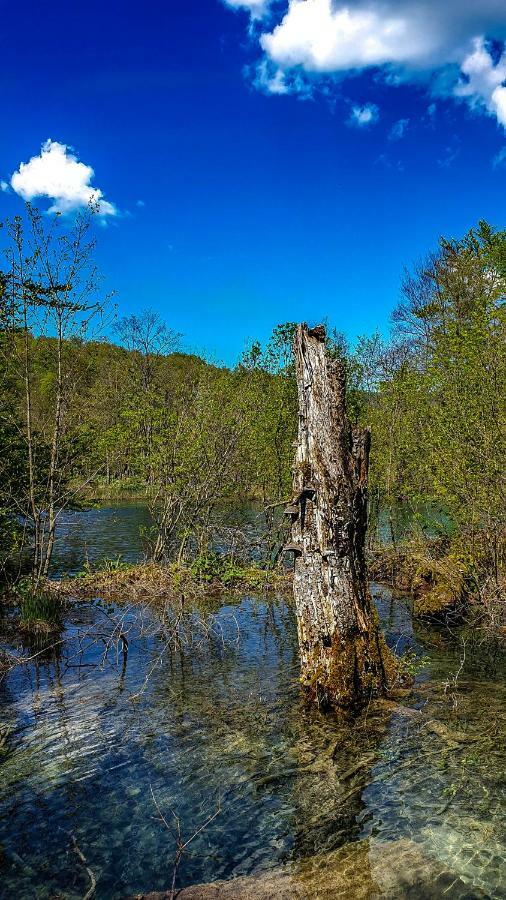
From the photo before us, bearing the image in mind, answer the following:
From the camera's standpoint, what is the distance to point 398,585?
1772cm

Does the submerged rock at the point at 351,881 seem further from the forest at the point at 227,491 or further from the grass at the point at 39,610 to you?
the grass at the point at 39,610

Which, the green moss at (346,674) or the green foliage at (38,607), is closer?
the green moss at (346,674)

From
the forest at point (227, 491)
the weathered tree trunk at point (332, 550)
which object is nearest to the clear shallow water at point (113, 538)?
the forest at point (227, 491)

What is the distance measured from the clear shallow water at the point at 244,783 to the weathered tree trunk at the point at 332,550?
0.57 metres

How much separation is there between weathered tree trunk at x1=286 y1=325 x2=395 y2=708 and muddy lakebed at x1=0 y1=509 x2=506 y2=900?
538mm

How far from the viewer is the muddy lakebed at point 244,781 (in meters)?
5.21

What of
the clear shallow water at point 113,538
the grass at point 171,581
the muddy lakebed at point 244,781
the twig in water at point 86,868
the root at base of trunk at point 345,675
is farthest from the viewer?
the clear shallow water at point 113,538

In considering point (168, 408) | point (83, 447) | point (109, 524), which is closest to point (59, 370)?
point (83, 447)

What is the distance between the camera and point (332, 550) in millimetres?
8414

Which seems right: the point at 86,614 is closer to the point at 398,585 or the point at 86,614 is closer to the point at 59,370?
the point at 59,370

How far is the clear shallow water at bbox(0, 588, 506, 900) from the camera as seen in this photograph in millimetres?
5238

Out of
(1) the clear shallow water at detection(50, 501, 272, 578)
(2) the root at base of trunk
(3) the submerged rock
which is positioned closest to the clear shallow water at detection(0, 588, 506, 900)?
(3) the submerged rock

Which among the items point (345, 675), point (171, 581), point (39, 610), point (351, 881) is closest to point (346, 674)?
point (345, 675)

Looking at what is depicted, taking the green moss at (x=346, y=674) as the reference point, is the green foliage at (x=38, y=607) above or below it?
above
